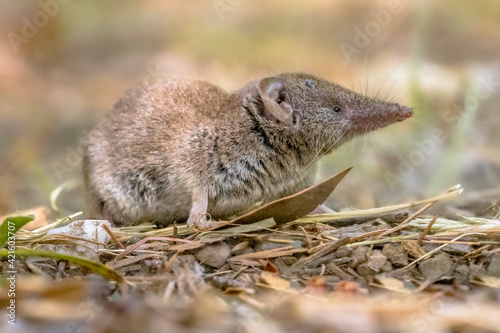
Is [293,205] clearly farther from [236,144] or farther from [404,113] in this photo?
[404,113]

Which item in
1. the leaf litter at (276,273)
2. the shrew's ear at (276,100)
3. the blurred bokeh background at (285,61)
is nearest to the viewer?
the leaf litter at (276,273)

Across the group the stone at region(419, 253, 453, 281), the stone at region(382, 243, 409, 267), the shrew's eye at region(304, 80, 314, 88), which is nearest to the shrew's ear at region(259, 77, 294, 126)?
the shrew's eye at region(304, 80, 314, 88)

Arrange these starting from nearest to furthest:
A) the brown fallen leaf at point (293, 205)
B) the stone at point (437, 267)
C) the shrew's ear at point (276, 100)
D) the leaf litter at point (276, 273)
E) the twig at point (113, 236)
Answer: the leaf litter at point (276, 273) → the stone at point (437, 267) → the twig at point (113, 236) → the brown fallen leaf at point (293, 205) → the shrew's ear at point (276, 100)

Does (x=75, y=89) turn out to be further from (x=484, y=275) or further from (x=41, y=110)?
(x=484, y=275)

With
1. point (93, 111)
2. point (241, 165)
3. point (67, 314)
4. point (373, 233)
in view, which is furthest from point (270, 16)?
point (67, 314)

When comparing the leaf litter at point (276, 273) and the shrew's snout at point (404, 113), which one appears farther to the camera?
the shrew's snout at point (404, 113)

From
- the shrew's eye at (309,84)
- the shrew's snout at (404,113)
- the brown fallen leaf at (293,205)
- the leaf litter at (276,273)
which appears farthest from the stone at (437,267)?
the shrew's eye at (309,84)

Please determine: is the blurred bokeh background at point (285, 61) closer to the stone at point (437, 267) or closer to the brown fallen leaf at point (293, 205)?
the brown fallen leaf at point (293, 205)

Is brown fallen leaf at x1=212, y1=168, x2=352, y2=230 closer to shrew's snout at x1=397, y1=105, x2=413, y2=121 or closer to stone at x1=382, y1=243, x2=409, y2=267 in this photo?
stone at x1=382, y1=243, x2=409, y2=267
